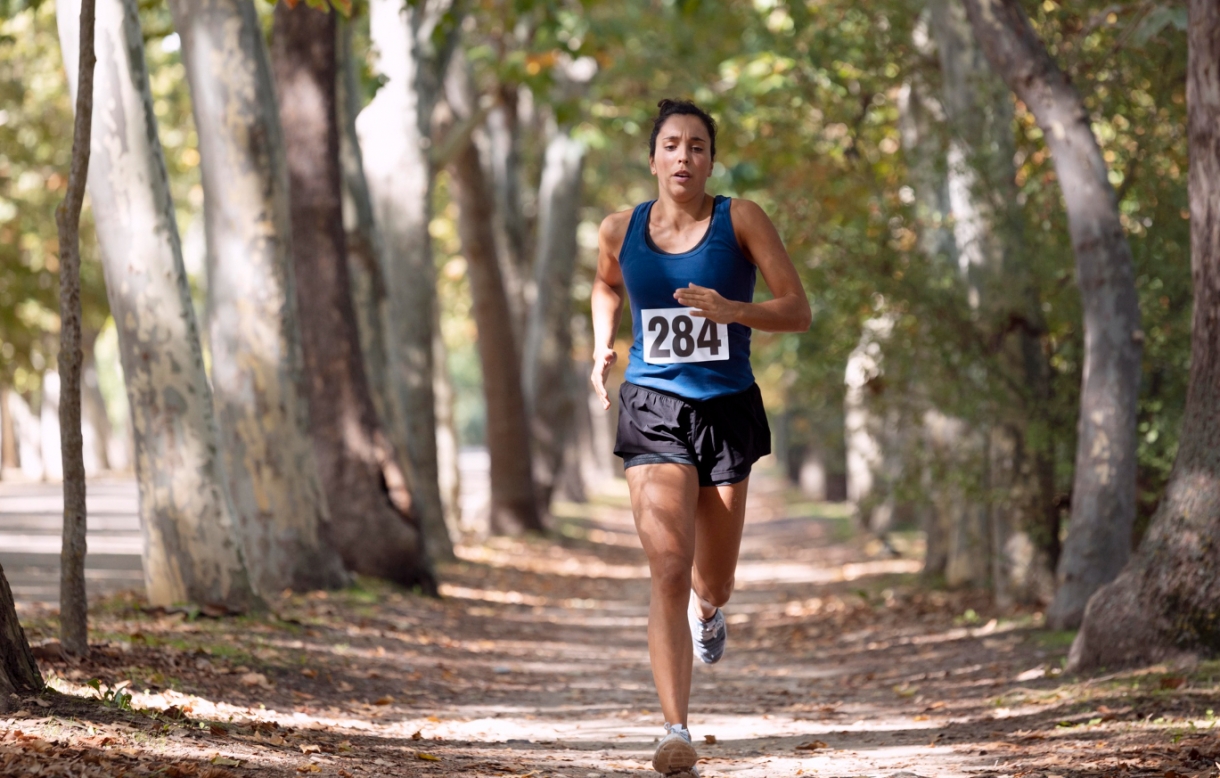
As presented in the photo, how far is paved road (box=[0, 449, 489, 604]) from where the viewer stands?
38.8 ft

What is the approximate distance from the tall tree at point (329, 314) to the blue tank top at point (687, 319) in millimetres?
7128

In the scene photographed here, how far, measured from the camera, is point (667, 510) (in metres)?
5.13

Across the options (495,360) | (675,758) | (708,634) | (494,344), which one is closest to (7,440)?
(495,360)

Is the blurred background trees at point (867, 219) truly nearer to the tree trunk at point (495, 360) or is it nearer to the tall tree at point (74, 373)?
the tree trunk at point (495, 360)

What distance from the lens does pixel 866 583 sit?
15.9 meters

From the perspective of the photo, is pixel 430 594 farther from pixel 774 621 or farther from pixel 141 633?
pixel 141 633

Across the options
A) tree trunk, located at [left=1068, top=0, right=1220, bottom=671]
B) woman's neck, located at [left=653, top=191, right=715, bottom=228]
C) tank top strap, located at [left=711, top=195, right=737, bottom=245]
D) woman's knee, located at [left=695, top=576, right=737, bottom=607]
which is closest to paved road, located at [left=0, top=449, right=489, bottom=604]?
woman's knee, located at [left=695, top=576, right=737, bottom=607]

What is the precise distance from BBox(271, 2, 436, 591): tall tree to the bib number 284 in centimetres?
720

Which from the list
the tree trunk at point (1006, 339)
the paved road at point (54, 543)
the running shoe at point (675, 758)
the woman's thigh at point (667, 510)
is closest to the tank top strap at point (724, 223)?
the woman's thigh at point (667, 510)

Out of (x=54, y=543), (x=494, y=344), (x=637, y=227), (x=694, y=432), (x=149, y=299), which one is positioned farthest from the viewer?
(x=494, y=344)

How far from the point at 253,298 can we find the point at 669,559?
5.73 metres

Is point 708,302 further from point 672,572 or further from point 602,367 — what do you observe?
point 672,572

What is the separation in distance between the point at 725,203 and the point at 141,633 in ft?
13.3

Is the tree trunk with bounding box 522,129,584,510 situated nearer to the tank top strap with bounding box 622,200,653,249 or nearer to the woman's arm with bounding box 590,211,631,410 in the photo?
the woman's arm with bounding box 590,211,631,410
